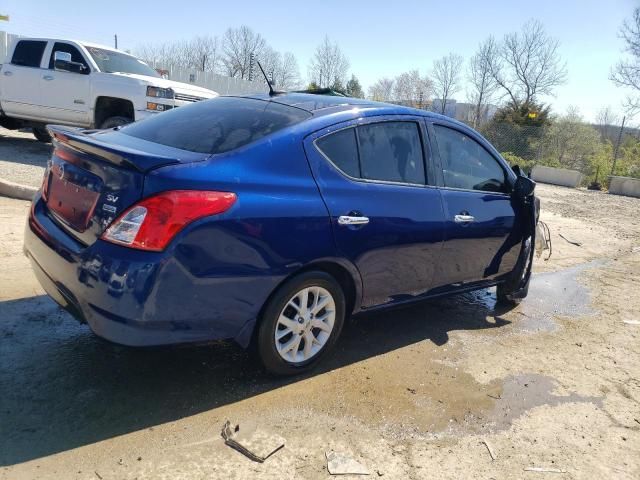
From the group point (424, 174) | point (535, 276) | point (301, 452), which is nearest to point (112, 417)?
point (301, 452)

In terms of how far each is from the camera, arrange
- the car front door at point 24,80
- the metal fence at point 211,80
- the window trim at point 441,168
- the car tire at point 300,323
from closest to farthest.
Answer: the car tire at point 300,323, the window trim at point 441,168, the car front door at point 24,80, the metal fence at point 211,80

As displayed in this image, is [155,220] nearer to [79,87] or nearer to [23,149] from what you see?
[79,87]

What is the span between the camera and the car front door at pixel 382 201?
3281mm

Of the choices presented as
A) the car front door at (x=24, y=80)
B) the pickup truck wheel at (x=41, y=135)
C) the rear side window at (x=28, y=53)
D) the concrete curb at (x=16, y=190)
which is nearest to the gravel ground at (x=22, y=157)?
the pickup truck wheel at (x=41, y=135)

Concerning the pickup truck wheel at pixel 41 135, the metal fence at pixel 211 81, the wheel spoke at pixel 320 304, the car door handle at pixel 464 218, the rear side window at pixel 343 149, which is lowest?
the wheel spoke at pixel 320 304

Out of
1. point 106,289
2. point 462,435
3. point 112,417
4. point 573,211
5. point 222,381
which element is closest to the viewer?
point 106,289

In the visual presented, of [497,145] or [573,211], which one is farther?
[497,145]

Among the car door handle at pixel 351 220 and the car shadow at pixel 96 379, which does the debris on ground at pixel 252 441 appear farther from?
the car door handle at pixel 351 220

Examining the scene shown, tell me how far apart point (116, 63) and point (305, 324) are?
8.39 m

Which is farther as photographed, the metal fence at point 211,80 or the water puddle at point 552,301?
the metal fence at point 211,80

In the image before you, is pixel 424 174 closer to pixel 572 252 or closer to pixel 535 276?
pixel 535 276

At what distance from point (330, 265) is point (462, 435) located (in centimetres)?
124

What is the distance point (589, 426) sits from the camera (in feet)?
10.8

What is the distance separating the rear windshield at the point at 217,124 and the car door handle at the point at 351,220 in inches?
26.2
